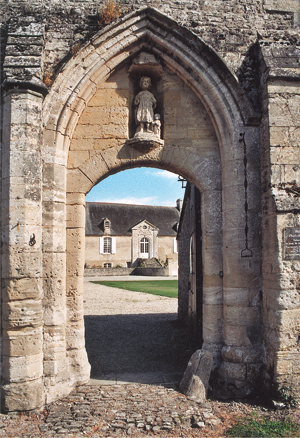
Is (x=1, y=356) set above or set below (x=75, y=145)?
below

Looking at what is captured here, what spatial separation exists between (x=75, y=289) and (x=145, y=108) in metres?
2.63

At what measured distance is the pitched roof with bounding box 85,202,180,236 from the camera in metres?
35.0

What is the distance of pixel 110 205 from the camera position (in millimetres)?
37281

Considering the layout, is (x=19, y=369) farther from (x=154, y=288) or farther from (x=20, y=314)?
(x=154, y=288)

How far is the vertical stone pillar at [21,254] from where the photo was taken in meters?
3.98

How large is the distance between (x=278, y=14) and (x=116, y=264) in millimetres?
30993

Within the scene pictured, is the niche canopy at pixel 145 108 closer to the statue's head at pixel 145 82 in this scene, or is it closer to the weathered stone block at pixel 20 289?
the statue's head at pixel 145 82

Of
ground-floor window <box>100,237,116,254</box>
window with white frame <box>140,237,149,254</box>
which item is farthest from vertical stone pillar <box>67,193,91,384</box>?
window with white frame <box>140,237,149,254</box>

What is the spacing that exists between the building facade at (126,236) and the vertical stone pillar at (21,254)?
29535mm

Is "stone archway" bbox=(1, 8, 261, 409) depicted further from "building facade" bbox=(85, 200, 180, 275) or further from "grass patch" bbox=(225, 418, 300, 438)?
"building facade" bbox=(85, 200, 180, 275)

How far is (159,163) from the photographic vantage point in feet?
16.1

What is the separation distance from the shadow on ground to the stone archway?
1.10 metres

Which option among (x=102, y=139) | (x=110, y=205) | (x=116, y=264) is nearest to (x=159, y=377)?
(x=102, y=139)

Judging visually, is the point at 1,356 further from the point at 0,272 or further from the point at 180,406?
the point at 180,406
